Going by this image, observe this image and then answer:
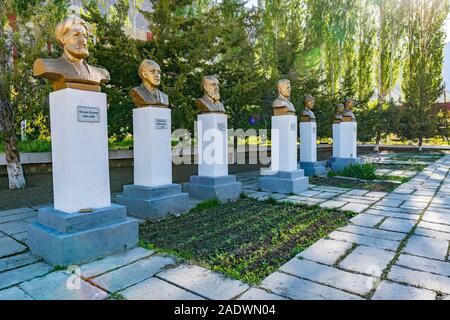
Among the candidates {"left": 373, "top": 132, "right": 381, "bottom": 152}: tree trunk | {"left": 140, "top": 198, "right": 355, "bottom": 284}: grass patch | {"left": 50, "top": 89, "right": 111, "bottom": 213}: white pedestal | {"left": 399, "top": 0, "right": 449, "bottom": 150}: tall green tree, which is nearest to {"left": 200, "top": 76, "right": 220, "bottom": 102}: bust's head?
{"left": 140, "top": 198, "right": 355, "bottom": 284}: grass patch

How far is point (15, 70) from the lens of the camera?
17.6 feet

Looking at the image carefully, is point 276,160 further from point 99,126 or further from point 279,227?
point 99,126

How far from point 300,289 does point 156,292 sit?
1006mm

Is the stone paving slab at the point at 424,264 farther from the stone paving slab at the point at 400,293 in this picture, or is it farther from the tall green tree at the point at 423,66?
the tall green tree at the point at 423,66

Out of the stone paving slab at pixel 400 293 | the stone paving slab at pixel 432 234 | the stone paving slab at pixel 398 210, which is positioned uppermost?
the stone paving slab at pixel 398 210

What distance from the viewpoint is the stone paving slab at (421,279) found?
213cm

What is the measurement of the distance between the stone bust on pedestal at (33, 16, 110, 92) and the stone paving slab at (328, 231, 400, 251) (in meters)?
2.93

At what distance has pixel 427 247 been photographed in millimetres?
2898

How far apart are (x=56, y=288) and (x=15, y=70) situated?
15.6ft

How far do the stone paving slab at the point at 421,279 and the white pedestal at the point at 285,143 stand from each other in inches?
141

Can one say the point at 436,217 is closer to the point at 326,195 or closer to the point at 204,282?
the point at 326,195

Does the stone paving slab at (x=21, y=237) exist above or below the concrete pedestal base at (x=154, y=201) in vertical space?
below

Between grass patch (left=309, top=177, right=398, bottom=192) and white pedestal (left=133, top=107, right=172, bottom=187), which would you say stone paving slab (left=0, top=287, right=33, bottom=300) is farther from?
grass patch (left=309, top=177, right=398, bottom=192)

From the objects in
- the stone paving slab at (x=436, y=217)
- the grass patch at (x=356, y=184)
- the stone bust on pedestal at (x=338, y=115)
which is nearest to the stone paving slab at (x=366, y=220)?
the stone paving slab at (x=436, y=217)
